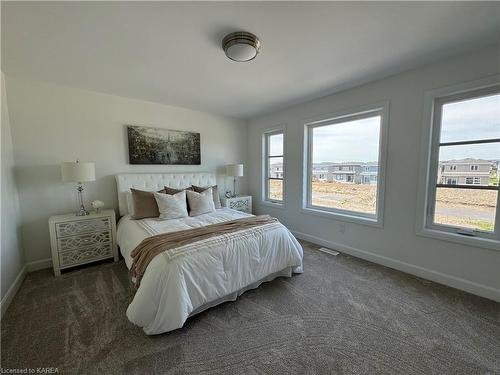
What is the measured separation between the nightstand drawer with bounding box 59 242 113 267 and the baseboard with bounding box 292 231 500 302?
127 inches

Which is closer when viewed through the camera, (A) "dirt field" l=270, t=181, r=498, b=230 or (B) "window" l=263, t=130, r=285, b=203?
(A) "dirt field" l=270, t=181, r=498, b=230

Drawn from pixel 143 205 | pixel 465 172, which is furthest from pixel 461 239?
pixel 143 205

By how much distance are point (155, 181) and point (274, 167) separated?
7.55 feet

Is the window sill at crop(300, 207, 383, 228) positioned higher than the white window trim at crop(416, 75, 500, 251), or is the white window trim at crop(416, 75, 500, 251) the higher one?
the white window trim at crop(416, 75, 500, 251)

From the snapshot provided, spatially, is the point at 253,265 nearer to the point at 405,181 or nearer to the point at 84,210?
the point at 405,181

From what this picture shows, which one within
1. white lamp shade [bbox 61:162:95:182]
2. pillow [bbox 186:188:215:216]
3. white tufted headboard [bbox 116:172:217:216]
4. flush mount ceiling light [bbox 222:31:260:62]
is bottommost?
pillow [bbox 186:188:215:216]

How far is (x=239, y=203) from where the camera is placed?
4.18 meters

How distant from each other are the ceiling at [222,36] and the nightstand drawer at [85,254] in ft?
A: 7.00

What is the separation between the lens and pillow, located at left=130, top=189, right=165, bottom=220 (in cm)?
273

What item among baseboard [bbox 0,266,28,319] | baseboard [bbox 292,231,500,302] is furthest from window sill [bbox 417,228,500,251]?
baseboard [bbox 0,266,28,319]

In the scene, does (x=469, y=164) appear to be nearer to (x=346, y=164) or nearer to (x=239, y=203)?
(x=346, y=164)

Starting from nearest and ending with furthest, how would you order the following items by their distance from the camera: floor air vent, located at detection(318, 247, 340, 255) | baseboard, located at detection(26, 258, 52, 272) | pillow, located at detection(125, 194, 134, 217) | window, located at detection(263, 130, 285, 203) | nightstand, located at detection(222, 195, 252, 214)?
baseboard, located at detection(26, 258, 52, 272) < pillow, located at detection(125, 194, 134, 217) < floor air vent, located at detection(318, 247, 340, 255) < nightstand, located at detection(222, 195, 252, 214) < window, located at detection(263, 130, 285, 203)

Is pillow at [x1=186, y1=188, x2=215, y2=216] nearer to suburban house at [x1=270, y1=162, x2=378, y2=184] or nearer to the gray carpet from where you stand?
the gray carpet

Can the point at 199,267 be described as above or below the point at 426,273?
above
